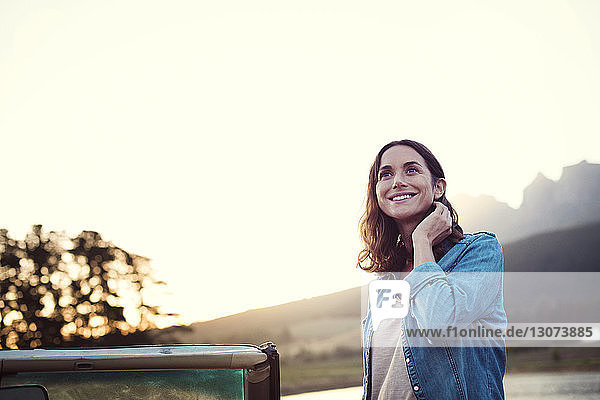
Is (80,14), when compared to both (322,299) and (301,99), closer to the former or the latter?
(301,99)

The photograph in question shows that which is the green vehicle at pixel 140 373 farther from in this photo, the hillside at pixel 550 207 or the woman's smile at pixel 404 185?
the hillside at pixel 550 207

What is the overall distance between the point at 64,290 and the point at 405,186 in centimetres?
564

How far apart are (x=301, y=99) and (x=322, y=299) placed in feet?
4.97

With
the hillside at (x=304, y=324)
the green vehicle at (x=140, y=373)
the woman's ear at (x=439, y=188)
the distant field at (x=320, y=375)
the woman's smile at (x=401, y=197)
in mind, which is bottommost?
the distant field at (x=320, y=375)

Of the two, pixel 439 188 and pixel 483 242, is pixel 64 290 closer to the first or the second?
pixel 439 188

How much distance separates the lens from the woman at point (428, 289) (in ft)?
4.10

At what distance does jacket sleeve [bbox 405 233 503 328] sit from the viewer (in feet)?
4.05

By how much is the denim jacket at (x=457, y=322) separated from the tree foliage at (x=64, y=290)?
14.8 ft

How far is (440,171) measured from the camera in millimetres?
1500

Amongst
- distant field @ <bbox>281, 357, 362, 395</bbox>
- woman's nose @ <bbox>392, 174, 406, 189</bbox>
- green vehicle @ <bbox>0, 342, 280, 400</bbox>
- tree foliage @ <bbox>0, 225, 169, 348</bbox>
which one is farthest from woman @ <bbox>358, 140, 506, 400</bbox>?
tree foliage @ <bbox>0, 225, 169, 348</bbox>

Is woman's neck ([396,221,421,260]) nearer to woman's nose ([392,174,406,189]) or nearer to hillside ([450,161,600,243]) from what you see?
woman's nose ([392,174,406,189])

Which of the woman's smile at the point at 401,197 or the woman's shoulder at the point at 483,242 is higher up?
the woman's smile at the point at 401,197

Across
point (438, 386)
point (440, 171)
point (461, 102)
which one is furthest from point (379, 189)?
point (461, 102)

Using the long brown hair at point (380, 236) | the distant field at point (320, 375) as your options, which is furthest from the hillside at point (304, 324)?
the long brown hair at point (380, 236)
